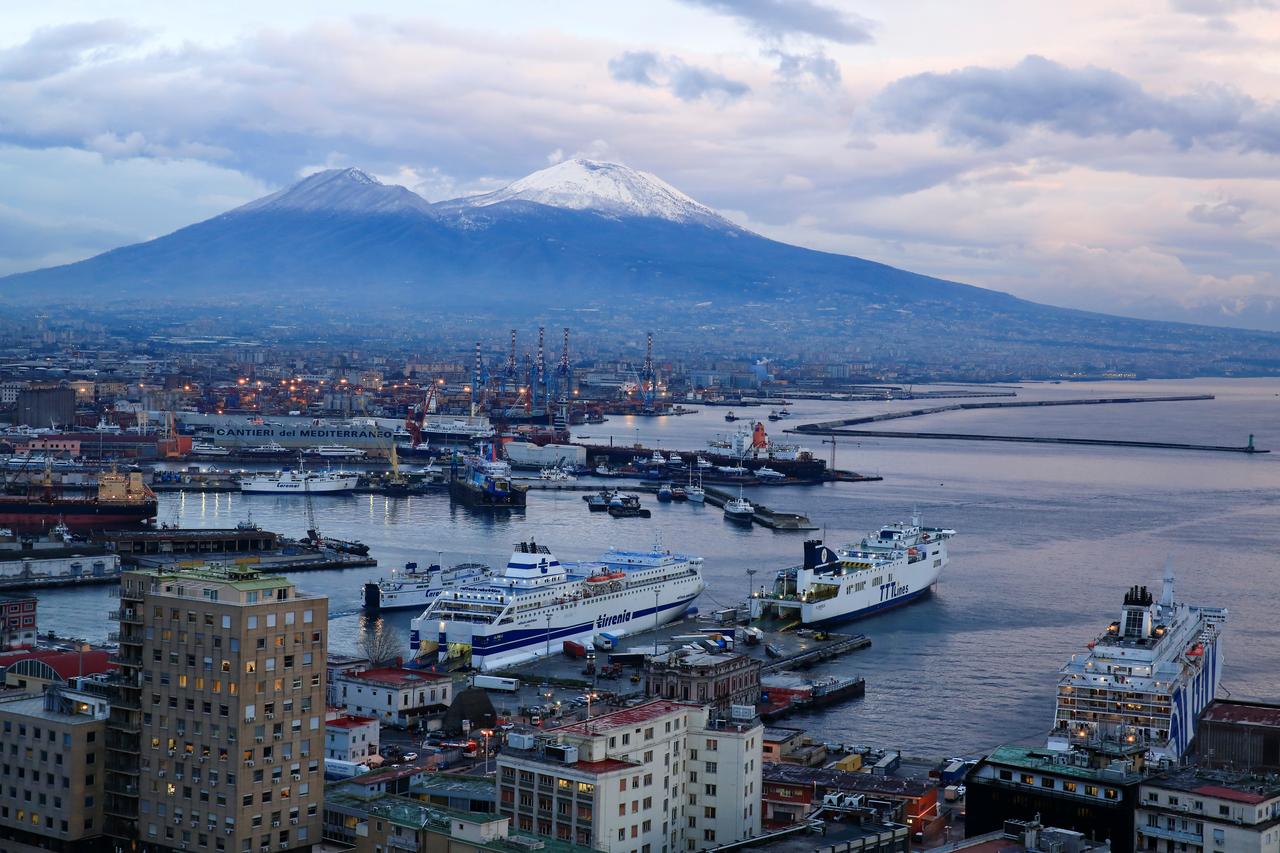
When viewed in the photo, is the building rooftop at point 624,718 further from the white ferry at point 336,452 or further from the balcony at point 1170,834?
the white ferry at point 336,452

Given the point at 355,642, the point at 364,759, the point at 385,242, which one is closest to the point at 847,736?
the point at 364,759

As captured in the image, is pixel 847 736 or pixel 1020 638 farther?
pixel 1020 638

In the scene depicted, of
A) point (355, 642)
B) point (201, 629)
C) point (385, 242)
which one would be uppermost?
point (385, 242)

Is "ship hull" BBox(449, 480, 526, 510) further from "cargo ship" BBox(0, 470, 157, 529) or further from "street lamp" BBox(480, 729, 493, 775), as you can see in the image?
"street lamp" BBox(480, 729, 493, 775)

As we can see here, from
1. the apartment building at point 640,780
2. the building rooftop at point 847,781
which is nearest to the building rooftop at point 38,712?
the apartment building at point 640,780

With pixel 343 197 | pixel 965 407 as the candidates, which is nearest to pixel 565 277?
pixel 343 197

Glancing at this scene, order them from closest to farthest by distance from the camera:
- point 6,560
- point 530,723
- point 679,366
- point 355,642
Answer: point 530,723 < point 355,642 < point 6,560 < point 679,366

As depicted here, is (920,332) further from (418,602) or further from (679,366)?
(418,602)
